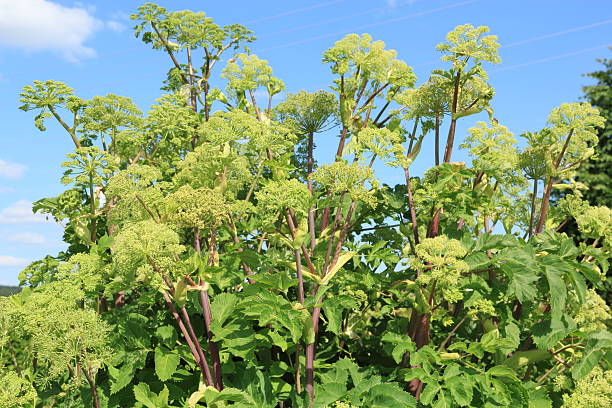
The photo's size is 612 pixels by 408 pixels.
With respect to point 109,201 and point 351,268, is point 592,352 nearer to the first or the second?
point 351,268

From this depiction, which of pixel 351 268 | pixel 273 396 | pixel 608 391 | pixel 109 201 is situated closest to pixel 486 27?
pixel 351 268

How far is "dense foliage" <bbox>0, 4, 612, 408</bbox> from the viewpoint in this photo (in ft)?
12.8

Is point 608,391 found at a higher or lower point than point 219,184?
lower

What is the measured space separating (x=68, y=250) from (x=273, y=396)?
3143mm

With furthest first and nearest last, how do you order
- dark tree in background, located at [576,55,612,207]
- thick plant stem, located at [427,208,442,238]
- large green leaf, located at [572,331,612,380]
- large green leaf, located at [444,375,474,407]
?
dark tree in background, located at [576,55,612,207] → thick plant stem, located at [427,208,442,238] → large green leaf, located at [572,331,612,380] → large green leaf, located at [444,375,474,407]

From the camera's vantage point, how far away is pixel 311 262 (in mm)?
4375

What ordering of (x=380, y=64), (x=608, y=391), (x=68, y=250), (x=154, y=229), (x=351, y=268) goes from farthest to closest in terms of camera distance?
1. (x=68, y=250)
2. (x=351, y=268)
3. (x=380, y=64)
4. (x=608, y=391)
5. (x=154, y=229)

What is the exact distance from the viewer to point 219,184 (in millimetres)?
4238

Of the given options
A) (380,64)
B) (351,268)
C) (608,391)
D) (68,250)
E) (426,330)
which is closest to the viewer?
(608,391)

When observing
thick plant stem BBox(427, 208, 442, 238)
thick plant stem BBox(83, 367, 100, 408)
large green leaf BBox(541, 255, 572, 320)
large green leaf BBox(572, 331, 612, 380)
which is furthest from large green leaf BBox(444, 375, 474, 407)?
thick plant stem BBox(83, 367, 100, 408)

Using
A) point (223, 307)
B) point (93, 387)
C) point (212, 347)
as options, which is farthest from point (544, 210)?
point (93, 387)

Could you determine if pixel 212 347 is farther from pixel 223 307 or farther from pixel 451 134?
pixel 451 134

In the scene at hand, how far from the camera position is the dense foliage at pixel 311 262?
391cm

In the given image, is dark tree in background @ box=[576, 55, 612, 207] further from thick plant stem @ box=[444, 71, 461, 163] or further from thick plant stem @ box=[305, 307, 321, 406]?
thick plant stem @ box=[305, 307, 321, 406]
